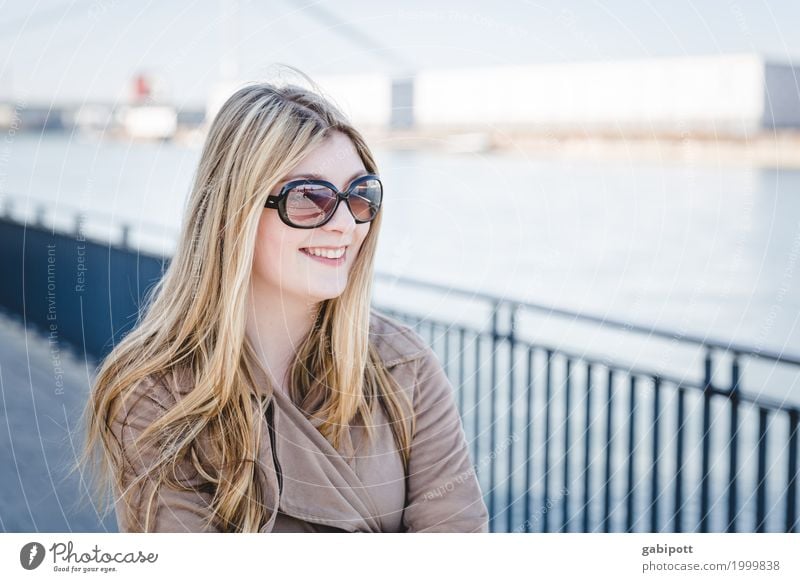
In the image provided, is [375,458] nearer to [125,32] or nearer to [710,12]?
[125,32]

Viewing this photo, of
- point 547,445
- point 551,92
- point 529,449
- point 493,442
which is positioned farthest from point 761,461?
point 551,92

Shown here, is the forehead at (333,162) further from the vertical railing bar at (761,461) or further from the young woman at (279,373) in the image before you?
the vertical railing bar at (761,461)

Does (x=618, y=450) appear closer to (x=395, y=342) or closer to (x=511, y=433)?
(x=511, y=433)

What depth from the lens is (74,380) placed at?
4.17m

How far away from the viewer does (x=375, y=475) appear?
65.1 inches

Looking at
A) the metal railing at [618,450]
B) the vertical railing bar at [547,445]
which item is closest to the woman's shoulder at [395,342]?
the metal railing at [618,450]

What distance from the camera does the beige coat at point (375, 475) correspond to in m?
1.60

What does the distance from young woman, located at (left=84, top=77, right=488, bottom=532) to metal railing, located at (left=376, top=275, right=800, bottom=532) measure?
89 cm

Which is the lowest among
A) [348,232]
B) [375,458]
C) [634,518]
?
[634,518]

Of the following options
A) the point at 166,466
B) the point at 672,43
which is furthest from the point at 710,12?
the point at 166,466

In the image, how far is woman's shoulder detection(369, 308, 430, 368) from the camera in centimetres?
168

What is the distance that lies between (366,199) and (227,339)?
1.07 feet
